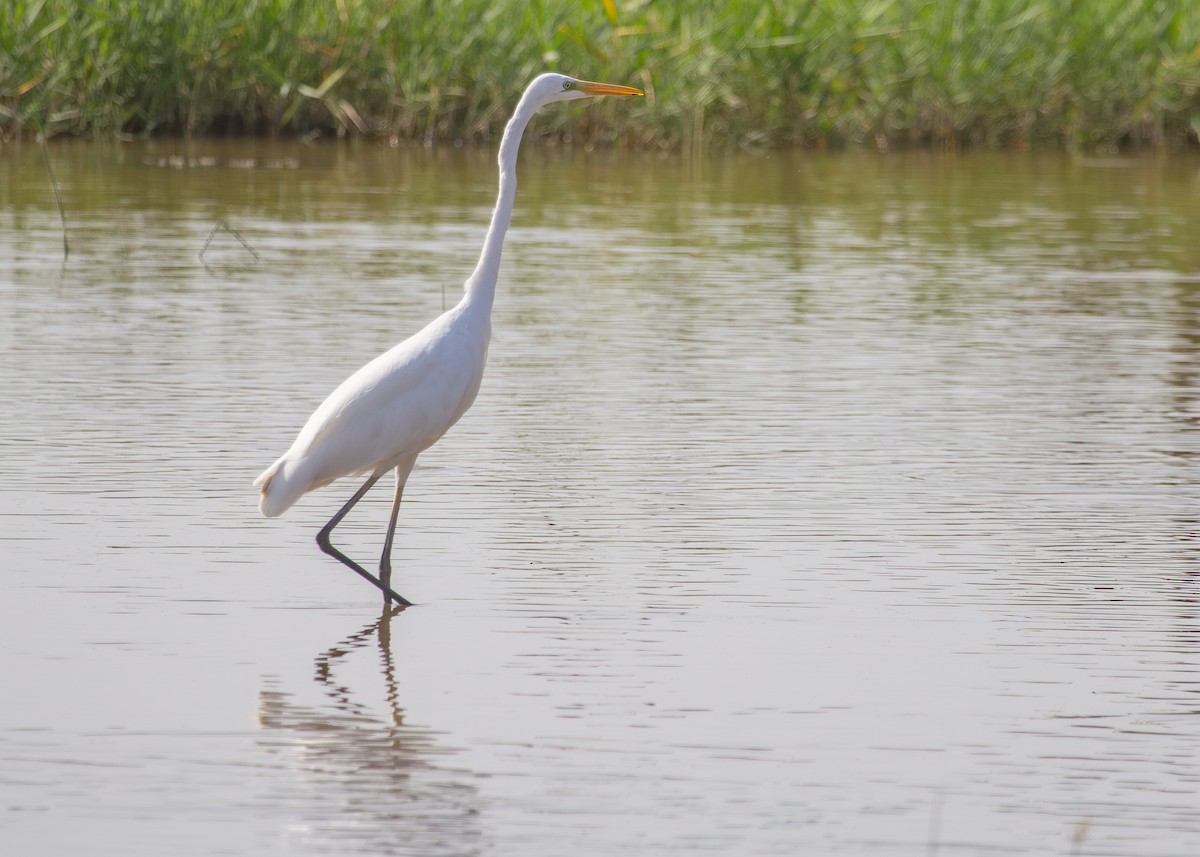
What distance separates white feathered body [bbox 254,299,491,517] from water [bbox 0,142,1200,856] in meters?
0.31

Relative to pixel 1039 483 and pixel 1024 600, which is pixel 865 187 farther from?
pixel 1024 600

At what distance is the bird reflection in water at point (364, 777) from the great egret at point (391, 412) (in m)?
0.70

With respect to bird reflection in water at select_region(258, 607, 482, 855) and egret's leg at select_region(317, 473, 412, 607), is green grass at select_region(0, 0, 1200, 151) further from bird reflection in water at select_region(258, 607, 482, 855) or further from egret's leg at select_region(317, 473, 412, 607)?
bird reflection in water at select_region(258, 607, 482, 855)

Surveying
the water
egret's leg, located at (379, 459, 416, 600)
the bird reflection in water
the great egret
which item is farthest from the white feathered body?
the bird reflection in water

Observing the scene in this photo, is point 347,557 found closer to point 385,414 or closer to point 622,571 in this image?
point 385,414

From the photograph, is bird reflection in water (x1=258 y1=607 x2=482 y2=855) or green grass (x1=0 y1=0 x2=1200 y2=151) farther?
green grass (x1=0 y1=0 x2=1200 y2=151)

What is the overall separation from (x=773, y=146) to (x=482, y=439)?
1332 cm

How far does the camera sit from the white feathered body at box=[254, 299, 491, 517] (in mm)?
5266

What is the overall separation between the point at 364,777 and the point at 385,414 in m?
1.48

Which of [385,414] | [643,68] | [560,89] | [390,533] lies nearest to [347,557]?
[390,533]

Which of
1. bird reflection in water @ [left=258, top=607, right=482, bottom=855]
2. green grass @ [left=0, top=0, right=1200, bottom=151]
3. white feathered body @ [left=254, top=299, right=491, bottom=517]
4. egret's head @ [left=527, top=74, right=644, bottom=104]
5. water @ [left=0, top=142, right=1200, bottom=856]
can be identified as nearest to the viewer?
bird reflection in water @ [left=258, top=607, right=482, bottom=855]

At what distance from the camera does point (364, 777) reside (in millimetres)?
4023

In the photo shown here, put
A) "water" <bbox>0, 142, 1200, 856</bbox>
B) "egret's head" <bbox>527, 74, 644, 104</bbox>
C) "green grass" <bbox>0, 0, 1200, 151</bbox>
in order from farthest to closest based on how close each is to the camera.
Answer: "green grass" <bbox>0, 0, 1200, 151</bbox> → "egret's head" <bbox>527, 74, 644, 104</bbox> → "water" <bbox>0, 142, 1200, 856</bbox>

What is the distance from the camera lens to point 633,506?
6.20 metres
